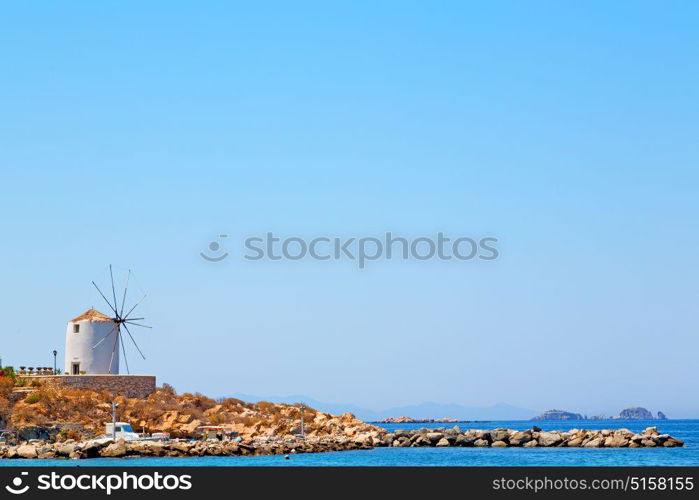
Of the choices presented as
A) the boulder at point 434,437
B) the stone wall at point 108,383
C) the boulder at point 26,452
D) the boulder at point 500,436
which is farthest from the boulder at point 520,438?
the boulder at point 26,452

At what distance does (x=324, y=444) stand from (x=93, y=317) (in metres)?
17.4

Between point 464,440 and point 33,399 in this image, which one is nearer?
point 33,399

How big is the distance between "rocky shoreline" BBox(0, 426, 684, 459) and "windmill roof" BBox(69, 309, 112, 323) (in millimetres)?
12543

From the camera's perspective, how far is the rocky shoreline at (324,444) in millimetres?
47688

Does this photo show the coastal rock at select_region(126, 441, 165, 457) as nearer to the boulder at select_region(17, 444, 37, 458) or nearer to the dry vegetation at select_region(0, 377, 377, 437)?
the boulder at select_region(17, 444, 37, 458)

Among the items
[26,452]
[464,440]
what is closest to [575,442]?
[464,440]

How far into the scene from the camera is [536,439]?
63.2m

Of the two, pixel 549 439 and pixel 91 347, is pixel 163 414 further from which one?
pixel 549 439

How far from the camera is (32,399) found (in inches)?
2185

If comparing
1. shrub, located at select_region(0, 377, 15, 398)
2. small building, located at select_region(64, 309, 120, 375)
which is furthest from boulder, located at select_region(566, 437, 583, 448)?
shrub, located at select_region(0, 377, 15, 398)

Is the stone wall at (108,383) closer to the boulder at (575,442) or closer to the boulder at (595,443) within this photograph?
the boulder at (575,442)
